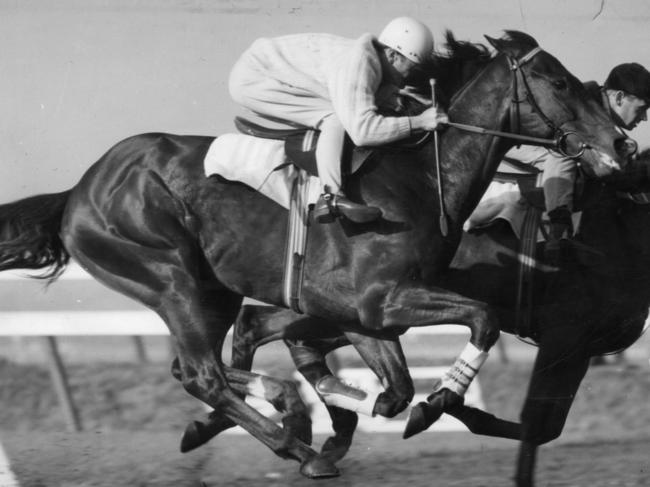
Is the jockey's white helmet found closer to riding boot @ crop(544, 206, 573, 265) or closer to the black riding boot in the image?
the black riding boot

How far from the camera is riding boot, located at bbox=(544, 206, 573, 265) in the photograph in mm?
5230

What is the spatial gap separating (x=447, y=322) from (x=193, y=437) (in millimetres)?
1301

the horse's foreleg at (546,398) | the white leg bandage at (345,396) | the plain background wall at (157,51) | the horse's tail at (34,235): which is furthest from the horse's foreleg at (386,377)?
the plain background wall at (157,51)

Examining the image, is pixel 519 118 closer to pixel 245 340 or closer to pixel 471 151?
pixel 471 151

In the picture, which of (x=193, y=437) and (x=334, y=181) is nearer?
(x=334, y=181)

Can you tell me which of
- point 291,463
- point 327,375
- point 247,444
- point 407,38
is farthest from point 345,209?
point 247,444

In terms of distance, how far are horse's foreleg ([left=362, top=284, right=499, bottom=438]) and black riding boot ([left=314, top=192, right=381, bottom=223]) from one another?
0.28 meters

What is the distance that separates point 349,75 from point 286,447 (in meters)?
1.36

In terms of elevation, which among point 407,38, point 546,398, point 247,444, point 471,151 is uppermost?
point 407,38

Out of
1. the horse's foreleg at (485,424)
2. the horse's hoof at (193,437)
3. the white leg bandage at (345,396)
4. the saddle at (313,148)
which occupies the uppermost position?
the saddle at (313,148)

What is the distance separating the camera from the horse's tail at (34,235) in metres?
5.33

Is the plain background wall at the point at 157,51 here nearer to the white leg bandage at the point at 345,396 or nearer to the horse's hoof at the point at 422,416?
the white leg bandage at the point at 345,396

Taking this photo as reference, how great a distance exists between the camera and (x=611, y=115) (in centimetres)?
525

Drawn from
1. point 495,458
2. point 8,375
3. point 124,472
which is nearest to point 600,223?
point 495,458
